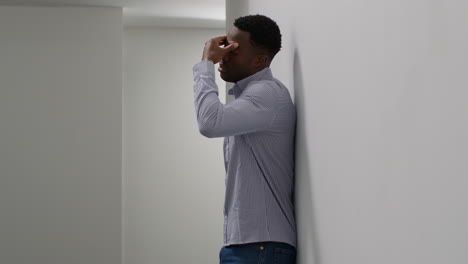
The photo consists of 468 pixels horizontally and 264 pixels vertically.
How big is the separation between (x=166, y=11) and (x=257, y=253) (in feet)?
12.2

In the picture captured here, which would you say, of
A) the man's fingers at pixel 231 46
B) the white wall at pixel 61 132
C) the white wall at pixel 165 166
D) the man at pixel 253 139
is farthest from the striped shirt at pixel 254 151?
the white wall at pixel 165 166

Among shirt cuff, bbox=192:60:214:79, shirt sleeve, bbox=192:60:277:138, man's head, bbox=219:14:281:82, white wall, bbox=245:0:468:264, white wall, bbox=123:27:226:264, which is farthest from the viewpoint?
white wall, bbox=123:27:226:264

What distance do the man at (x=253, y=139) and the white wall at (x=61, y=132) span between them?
3055 millimetres

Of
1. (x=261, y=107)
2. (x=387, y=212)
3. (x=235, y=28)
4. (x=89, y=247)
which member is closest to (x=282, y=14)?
(x=235, y=28)

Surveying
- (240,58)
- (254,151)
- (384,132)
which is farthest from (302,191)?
(384,132)

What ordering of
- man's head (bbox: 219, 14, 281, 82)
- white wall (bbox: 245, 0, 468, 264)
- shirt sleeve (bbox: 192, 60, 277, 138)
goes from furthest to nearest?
man's head (bbox: 219, 14, 281, 82) < shirt sleeve (bbox: 192, 60, 277, 138) < white wall (bbox: 245, 0, 468, 264)

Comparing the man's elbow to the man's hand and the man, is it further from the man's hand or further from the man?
the man's hand

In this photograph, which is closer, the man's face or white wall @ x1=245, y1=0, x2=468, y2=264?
white wall @ x1=245, y1=0, x2=468, y2=264

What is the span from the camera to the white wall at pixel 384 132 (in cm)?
82

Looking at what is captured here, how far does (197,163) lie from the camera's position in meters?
5.54

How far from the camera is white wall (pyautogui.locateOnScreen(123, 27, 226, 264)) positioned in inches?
217

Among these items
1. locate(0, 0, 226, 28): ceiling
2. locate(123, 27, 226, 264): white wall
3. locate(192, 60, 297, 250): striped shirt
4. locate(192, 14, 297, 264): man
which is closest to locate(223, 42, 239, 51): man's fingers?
locate(192, 14, 297, 264): man

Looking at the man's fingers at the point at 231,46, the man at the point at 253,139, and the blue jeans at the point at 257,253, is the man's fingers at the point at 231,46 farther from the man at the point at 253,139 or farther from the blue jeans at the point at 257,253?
the blue jeans at the point at 257,253

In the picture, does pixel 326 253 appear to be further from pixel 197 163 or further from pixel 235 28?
pixel 197 163
